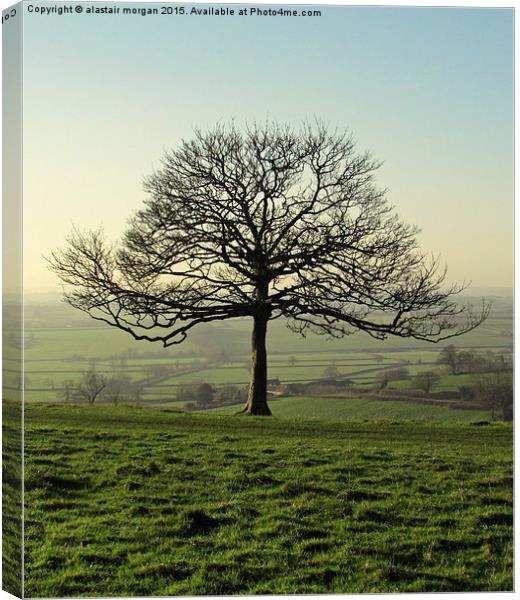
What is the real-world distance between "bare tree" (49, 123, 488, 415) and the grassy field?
973 mm

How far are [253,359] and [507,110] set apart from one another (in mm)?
3996

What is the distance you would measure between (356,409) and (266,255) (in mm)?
2065

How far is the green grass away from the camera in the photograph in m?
12.4

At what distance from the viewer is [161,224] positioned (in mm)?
12047

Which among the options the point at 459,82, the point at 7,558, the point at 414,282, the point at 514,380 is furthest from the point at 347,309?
the point at 7,558

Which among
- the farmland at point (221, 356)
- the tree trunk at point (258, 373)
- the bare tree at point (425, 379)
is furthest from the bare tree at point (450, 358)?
the tree trunk at point (258, 373)

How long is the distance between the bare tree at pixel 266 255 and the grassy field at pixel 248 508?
97 centimetres

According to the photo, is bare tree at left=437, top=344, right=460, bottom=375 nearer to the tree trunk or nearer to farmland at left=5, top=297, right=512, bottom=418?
farmland at left=5, top=297, right=512, bottom=418

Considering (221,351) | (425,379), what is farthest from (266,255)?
(425,379)

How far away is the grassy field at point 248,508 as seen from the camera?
428 inches

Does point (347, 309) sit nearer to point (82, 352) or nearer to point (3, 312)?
point (82, 352)

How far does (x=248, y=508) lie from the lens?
37.0 ft

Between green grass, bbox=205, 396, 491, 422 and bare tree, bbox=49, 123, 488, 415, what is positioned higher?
bare tree, bbox=49, 123, 488, 415

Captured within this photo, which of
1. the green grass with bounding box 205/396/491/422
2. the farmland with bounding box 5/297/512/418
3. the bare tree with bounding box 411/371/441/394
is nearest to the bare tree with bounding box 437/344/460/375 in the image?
the farmland with bounding box 5/297/512/418
